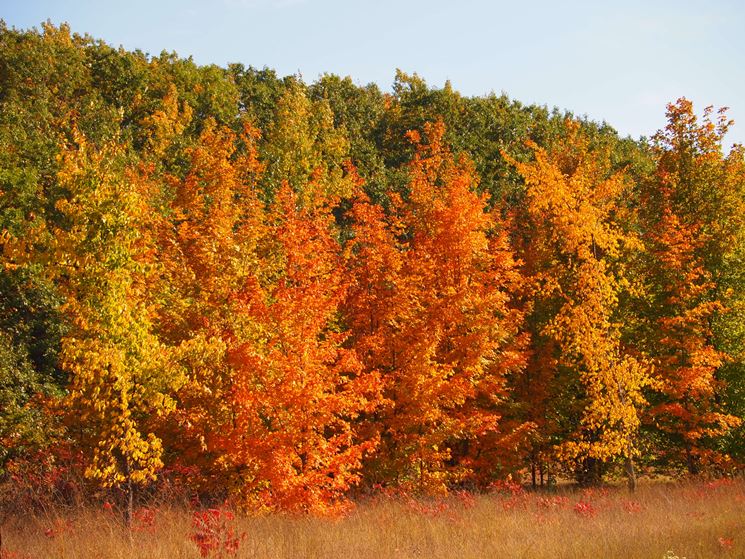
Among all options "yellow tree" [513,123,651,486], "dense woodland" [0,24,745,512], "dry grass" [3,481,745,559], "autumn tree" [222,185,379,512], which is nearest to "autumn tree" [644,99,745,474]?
"dense woodland" [0,24,745,512]

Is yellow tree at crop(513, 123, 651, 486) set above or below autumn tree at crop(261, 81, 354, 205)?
below

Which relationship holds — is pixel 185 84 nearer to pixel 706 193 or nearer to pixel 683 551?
pixel 706 193

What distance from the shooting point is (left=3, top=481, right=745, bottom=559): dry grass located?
11.1 meters

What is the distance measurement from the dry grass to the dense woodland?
1308 millimetres

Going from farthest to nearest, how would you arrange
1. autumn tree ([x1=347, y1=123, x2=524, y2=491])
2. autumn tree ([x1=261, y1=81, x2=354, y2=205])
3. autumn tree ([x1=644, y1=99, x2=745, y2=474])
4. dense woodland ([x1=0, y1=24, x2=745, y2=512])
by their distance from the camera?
autumn tree ([x1=261, y1=81, x2=354, y2=205]), autumn tree ([x1=644, y1=99, x2=745, y2=474]), autumn tree ([x1=347, y1=123, x2=524, y2=491]), dense woodland ([x1=0, y1=24, x2=745, y2=512])

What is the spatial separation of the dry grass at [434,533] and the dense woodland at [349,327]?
131 cm

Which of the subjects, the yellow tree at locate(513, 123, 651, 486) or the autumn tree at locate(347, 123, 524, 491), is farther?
the yellow tree at locate(513, 123, 651, 486)

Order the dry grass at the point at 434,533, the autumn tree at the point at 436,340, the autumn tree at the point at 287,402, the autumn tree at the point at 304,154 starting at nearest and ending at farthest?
the dry grass at the point at 434,533, the autumn tree at the point at 287,402, the autumn tree at the point at 436,340, the autumn tree at the point at 304,154

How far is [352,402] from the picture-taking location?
16.3 metres

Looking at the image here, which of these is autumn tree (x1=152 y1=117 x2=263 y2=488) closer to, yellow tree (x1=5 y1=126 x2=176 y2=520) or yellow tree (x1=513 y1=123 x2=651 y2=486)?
yellow tree (x1=5 y1=126 x2=176 y2=520)

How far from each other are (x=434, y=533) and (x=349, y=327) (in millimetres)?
11470

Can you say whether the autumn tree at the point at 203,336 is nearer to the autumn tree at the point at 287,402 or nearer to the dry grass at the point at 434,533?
the autumn tree at the point at 287,402

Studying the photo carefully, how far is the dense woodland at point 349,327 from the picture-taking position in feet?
45.0

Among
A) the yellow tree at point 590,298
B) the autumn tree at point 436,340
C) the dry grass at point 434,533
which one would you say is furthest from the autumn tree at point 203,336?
the yellow tree at point 590,298
